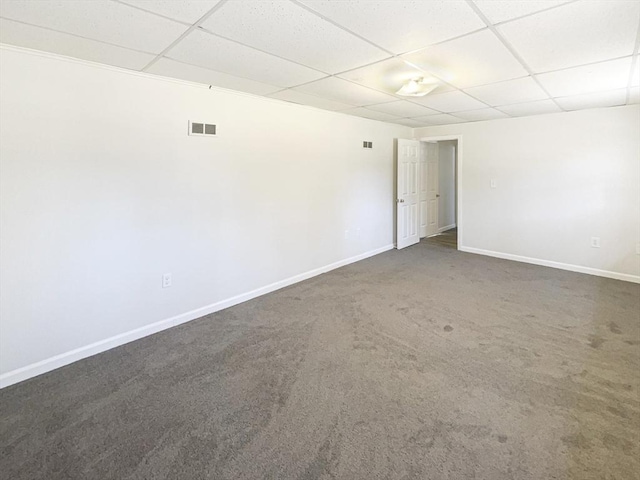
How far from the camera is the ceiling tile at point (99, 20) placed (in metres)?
1.64

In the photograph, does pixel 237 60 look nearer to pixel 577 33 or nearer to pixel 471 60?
pixel 471 60

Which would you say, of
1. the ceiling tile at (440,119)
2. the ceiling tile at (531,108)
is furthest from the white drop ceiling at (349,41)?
the ceiling tile at (440,119)

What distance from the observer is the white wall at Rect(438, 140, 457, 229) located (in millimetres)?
7328

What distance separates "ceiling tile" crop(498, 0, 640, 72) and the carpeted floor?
2.20m

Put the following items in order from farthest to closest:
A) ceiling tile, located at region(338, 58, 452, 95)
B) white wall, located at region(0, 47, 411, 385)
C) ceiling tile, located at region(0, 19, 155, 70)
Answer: ceiling tile, located at region(338, 58, 452, 95) → white wall, located at region(0, 47, 411, 385) → ceiling tile, located at region(0, 19, 155, 70)

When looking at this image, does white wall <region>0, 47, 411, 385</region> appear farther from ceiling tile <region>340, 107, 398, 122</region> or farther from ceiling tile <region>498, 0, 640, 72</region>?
ceiling tile <region>498, 0, 640, 72</region>

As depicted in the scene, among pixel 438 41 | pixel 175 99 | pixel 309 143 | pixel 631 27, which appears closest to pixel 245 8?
pixel 438 41

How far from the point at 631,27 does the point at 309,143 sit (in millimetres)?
2996

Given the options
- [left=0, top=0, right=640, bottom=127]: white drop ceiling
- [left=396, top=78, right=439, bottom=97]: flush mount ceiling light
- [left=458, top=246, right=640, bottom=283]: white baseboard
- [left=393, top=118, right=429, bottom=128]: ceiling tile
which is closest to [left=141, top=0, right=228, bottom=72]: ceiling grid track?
[left=0, top=0, right=640, bottom=127]: white drop ceiling

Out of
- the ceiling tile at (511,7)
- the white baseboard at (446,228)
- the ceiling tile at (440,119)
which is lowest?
the white baseboard at (446,228)

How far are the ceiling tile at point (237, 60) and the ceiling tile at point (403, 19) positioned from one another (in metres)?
0.74

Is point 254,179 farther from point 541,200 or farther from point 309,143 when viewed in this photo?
point 541,200

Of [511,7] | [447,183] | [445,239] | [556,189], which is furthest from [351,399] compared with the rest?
[447,183]

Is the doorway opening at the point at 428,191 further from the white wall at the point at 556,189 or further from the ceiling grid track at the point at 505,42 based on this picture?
the ceiling grid track at the point at 505,42
